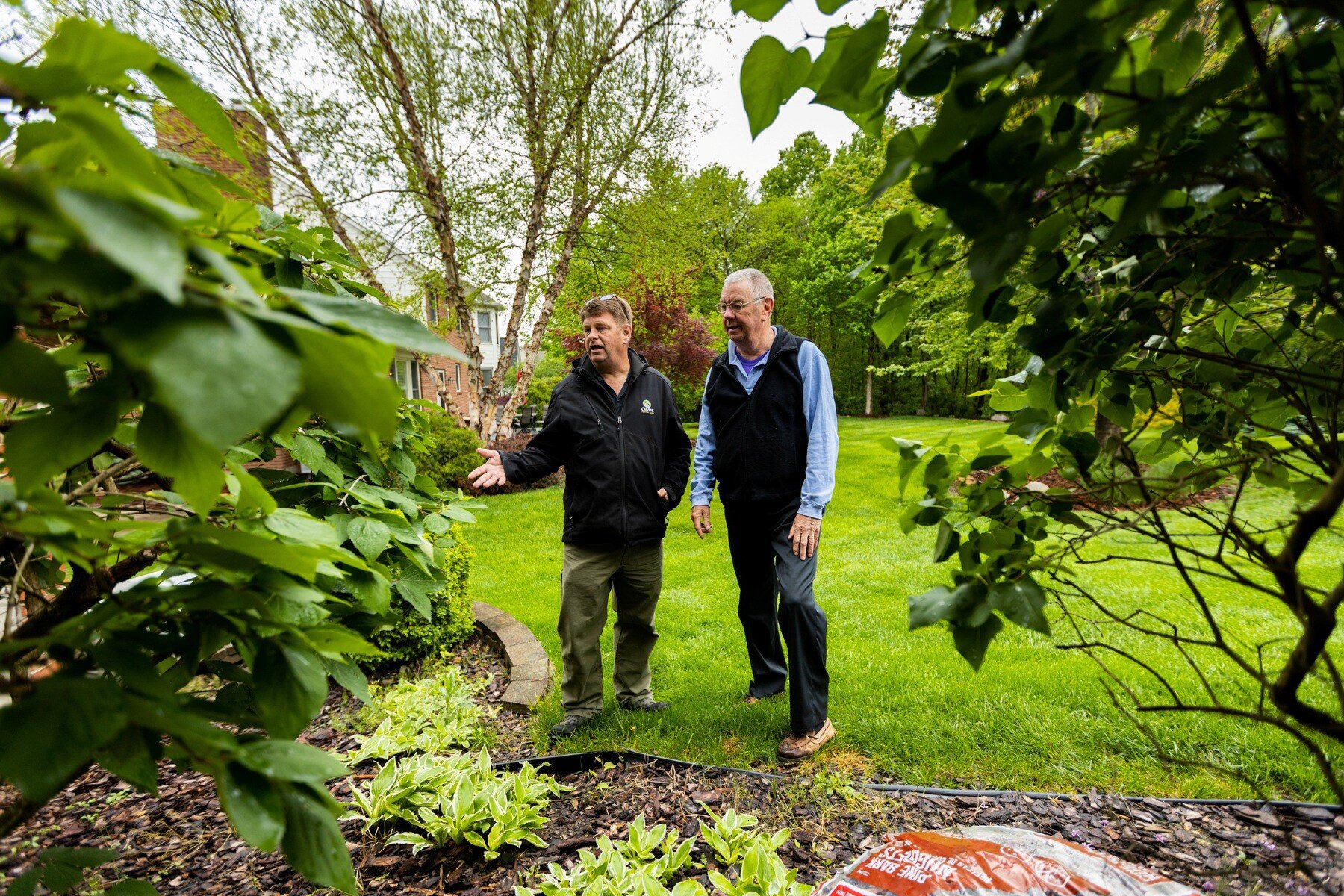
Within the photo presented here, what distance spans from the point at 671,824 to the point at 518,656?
6.23ft

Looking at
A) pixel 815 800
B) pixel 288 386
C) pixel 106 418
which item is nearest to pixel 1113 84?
pixel 288 386

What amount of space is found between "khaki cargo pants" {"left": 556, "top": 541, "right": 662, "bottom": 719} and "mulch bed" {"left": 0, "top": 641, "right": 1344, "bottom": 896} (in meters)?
0.54

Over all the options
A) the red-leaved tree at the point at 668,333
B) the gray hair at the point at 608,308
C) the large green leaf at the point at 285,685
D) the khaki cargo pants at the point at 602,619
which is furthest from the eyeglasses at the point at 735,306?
the red-leaved tree at the point at 668,333

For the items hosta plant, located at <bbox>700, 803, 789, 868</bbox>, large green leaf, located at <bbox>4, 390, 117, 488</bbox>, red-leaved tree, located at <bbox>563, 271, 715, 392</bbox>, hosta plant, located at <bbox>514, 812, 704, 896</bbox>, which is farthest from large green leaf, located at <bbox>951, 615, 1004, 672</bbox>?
red-leaved tree, located at <bbox>563, 271, 715, 392</bbox>

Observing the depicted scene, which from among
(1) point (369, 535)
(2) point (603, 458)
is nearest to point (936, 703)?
(2) point (603, 458)

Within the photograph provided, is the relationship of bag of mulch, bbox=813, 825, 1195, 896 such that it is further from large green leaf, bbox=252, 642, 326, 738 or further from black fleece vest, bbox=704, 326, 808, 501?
black fleece vest, bbox=704, 326, 808, 501

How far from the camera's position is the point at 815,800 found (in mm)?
2412

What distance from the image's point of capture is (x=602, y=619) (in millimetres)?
3250

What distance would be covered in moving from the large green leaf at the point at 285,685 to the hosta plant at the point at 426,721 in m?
2.42

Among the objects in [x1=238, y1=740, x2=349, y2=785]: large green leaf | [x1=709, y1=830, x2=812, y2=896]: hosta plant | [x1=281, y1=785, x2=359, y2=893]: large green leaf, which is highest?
[x1=238, y1=740, x2=349, y2=785]: large green leaf

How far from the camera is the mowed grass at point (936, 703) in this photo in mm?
2525

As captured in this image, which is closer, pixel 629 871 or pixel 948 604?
pixel 948 604

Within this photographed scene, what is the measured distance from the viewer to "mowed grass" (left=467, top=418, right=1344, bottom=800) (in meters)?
2.53

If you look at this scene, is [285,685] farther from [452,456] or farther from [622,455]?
[452,456]
